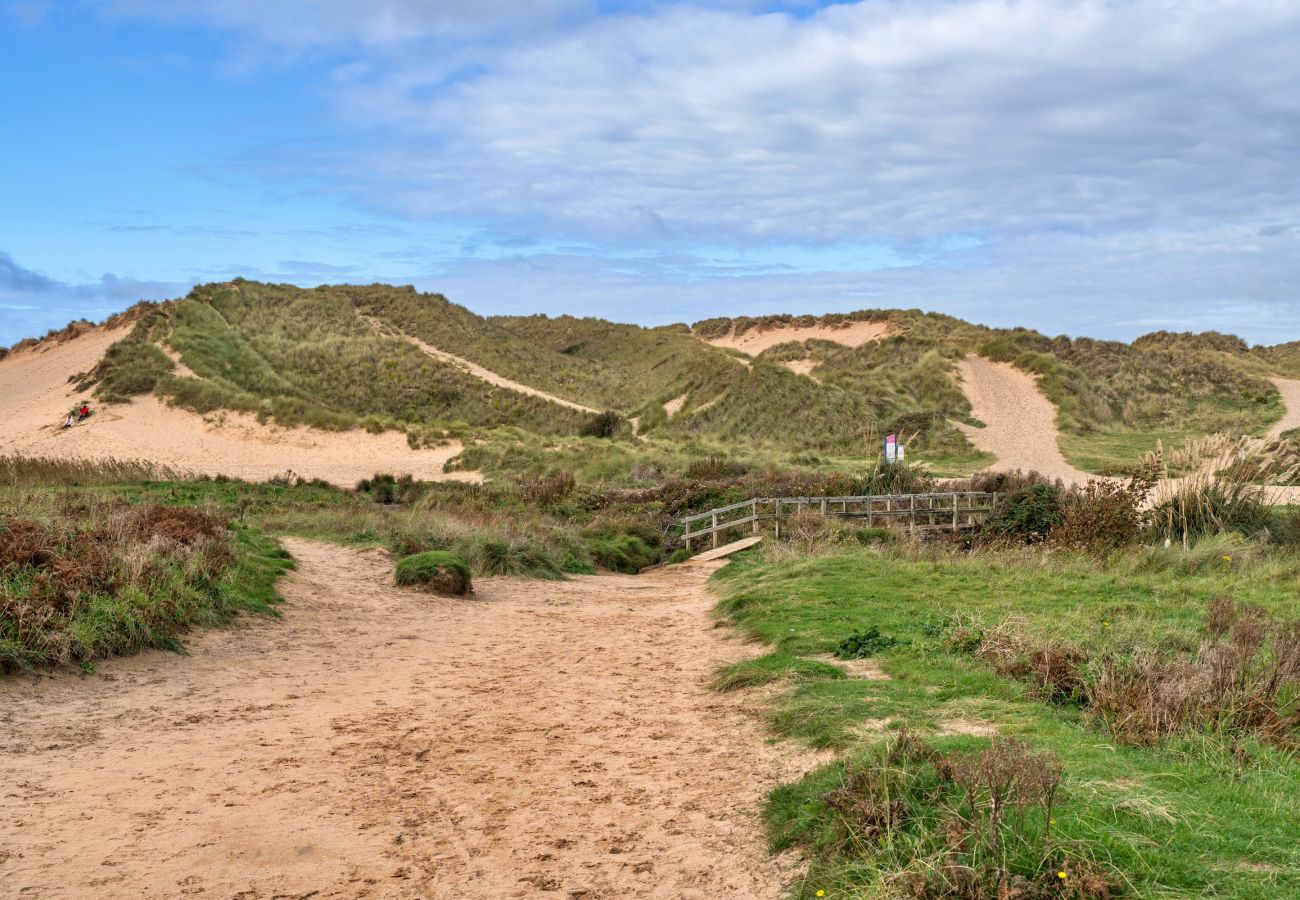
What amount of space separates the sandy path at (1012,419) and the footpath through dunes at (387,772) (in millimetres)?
22649

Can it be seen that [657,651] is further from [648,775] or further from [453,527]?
[453,527]

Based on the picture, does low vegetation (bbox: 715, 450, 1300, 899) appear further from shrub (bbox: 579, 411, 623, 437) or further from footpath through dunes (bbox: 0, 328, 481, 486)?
shrub (bbox: 579, 411, 623, 437)

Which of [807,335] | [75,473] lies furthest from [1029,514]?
[807,335]

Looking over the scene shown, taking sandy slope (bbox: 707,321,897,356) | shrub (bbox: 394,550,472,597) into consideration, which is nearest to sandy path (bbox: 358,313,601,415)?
sandy slope (bbox: 707,321,897,356)

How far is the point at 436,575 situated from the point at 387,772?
8.02 m

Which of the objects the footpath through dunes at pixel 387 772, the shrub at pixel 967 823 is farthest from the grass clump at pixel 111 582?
the shrub at pixel 967 823

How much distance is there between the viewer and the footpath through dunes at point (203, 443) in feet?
115

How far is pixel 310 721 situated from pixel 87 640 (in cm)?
253

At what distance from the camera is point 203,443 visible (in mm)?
38938

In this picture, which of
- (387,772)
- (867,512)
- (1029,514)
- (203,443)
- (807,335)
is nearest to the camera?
(387,772)

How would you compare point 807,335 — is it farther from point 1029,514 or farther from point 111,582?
Answer: point 111,582

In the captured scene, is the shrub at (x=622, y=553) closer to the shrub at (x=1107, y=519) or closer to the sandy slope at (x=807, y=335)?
the shrub at (x=1107, y=519)

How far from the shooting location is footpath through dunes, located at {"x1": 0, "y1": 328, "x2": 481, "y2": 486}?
35.0 metres

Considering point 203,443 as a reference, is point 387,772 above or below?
below
